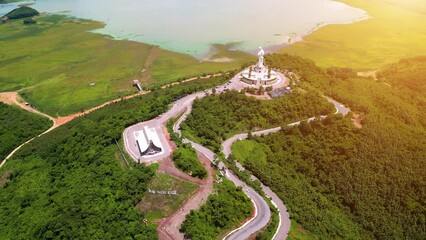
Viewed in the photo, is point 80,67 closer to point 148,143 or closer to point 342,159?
point 148,143

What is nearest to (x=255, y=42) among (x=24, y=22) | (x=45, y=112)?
(x=45, y=112)

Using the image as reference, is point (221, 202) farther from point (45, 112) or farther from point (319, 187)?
point (45, 112)

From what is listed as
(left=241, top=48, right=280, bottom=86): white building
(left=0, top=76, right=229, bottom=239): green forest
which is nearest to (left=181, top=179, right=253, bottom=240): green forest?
(left=0, top=76, right=229, bottom=239): green forest

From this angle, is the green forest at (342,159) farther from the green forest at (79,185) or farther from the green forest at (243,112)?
the green forest at (79,185)

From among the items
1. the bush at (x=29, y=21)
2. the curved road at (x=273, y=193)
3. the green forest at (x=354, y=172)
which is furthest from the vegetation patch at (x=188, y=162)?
the bush at (x=29, y=21)

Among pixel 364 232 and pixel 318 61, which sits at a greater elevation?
pixel 318 61

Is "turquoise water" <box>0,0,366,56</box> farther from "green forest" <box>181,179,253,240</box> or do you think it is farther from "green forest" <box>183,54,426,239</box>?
"green forest" <box>181,179,253,240</box>
